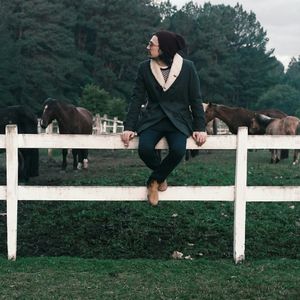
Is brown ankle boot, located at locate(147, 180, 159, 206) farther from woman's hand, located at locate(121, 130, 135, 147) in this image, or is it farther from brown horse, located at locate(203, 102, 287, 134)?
brown horse, located at locate(203, 102, 287, 134)

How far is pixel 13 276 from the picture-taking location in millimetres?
4949

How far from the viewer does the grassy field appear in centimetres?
464

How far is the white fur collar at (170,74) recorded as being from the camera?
554 centimetres

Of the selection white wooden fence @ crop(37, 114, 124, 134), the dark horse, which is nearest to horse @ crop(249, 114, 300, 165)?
white wooden fence @ crop(37, 114, 124, 134)

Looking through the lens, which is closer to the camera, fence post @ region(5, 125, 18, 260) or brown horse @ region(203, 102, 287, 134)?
fence post @ region(5, 125, 18, 260)

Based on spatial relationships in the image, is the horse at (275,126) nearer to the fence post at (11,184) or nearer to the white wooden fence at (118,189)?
the white wooden fence at (118,189)

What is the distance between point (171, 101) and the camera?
5.59 metres

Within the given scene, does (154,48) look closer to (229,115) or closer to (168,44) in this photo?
(168,44)

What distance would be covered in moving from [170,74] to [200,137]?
2.23 ft

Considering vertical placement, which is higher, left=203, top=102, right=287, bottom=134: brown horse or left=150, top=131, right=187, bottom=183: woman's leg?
left=203, top=102, right=287, bottom=134: brown horse

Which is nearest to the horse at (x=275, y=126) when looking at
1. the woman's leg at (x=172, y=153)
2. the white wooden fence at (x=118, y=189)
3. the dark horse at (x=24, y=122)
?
the dark horse at (x=24, y=122)

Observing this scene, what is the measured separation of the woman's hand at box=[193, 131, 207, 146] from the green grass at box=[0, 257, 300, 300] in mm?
1163

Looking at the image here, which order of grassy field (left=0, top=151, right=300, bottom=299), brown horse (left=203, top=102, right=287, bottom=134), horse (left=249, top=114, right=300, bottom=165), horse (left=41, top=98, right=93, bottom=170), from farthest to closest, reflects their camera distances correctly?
horse (left=249, top=114, right=300, bottom=165) < brown horse (left=203, top=102, right=287, bottom=134) < horse (left=41, top=98, right=93, bottom=170) < grassy field (left=0, top=151, right=300, bottom=299)

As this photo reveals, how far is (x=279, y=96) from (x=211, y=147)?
72540mm
